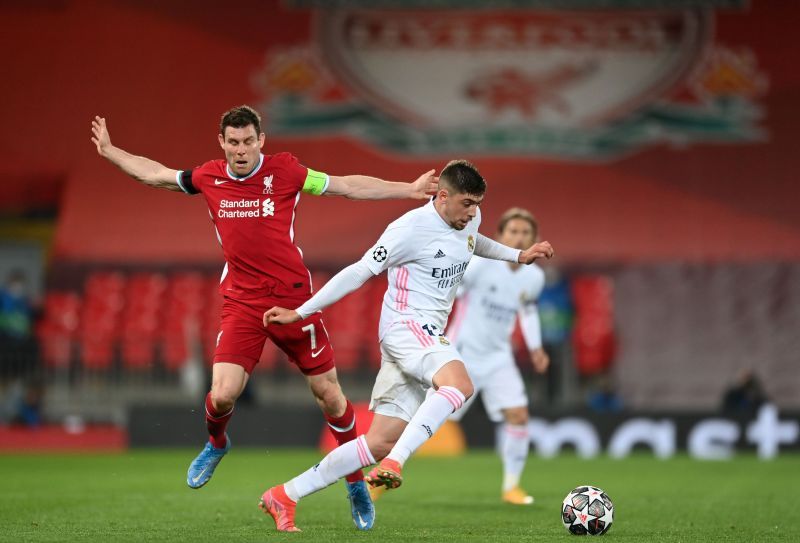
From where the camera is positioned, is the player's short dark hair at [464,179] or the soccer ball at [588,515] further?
the player's short dark hair at [464,179]

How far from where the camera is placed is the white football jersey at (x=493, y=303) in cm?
1096

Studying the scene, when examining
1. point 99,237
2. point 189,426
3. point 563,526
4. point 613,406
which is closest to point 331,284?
point 563,526

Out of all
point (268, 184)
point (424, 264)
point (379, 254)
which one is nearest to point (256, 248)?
point (268, 184)

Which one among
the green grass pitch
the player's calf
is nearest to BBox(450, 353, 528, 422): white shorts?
the green grass pitch

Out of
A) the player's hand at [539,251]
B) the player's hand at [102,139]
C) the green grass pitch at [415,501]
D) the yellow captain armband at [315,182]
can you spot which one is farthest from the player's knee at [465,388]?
the player's hand at [102,139]

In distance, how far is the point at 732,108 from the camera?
76.9ft

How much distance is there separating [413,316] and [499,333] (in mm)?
3182

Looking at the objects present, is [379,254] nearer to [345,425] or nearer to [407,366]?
[407,366]

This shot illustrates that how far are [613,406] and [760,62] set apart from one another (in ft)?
26.9

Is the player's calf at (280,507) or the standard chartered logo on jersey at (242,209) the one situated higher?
the standard chartered logo on jersey at (242,209)

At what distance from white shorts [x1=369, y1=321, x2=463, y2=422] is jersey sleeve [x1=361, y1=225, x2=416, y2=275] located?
0.41 meters

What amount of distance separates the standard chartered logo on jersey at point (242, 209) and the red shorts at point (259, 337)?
0.54 metres

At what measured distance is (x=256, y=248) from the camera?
7930 millimetres

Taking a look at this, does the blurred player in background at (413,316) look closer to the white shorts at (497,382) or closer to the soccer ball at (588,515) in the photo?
the soccer ball at (588,515)
